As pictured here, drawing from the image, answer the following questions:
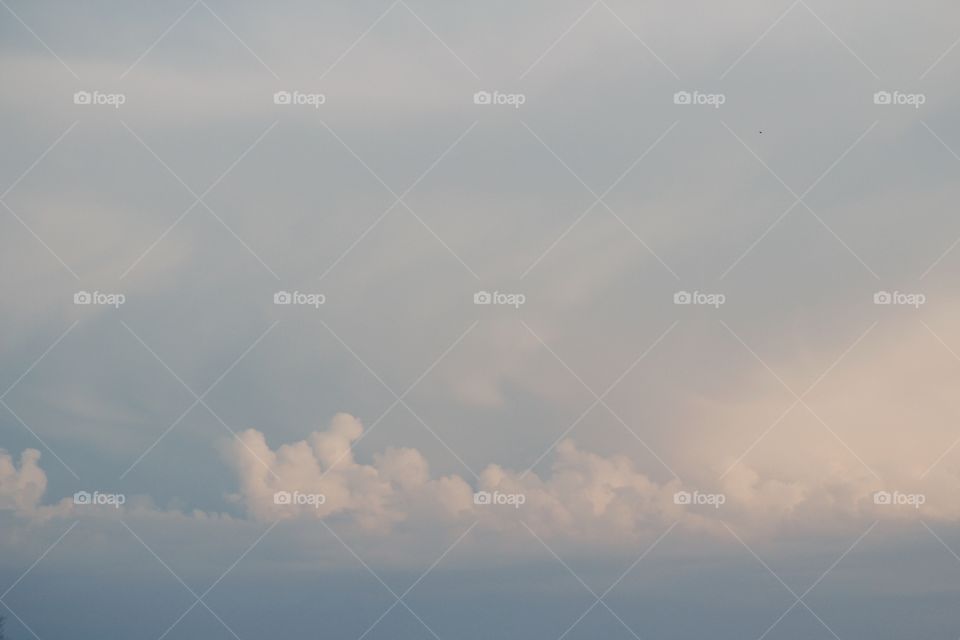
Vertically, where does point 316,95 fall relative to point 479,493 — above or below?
above

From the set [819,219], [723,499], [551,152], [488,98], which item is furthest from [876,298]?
[488,98]

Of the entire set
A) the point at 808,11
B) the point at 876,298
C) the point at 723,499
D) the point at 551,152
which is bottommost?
the point at 723,499

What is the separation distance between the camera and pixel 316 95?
17.2m

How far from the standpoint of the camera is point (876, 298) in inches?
683

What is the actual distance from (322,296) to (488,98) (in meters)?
3.51

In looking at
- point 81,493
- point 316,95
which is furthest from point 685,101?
point 81,493

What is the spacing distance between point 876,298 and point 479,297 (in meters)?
5.43

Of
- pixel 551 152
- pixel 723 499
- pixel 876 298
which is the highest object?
pixel 551 152

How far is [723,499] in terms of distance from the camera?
666 inches

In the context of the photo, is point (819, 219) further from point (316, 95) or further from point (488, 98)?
point (316, 95)

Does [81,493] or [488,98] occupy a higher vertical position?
[488,98]

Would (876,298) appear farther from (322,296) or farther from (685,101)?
(322,296)

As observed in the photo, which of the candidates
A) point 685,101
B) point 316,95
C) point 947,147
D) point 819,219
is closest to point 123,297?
point 316,95

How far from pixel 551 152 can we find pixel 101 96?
6166 millimetres
